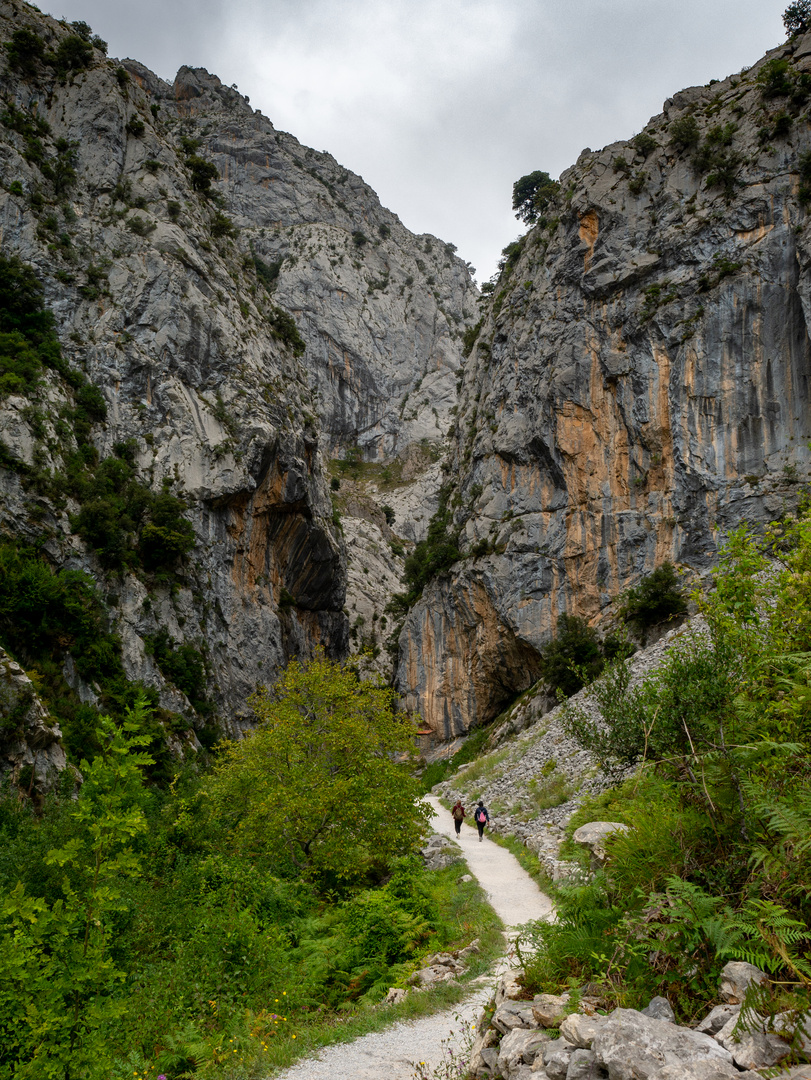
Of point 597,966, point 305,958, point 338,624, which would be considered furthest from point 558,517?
point 597,966

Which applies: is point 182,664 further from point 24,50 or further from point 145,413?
point 24,50

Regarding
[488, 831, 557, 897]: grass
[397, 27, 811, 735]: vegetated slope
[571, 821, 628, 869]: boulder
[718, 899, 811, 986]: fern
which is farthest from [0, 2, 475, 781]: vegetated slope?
[718, 899, 811, 986]: fern

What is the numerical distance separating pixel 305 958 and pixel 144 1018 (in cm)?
263

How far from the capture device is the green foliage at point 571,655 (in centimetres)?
3155

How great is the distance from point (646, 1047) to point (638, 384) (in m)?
36.1

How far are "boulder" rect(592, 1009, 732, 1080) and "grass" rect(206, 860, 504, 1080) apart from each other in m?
3.84

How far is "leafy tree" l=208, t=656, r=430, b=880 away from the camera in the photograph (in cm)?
1285

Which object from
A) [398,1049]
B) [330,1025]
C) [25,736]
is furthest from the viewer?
[25,736]

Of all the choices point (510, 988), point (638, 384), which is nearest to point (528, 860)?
point (510, 988)

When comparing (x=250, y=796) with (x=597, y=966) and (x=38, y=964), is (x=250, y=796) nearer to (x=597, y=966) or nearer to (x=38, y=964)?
(x=38, y=964)

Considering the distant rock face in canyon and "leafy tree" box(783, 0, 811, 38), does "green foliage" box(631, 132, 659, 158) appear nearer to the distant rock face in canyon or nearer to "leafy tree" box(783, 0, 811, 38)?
the distant rock face in canyon

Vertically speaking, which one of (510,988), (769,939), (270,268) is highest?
(270,268)

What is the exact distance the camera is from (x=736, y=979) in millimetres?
3932

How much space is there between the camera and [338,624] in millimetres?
51812
